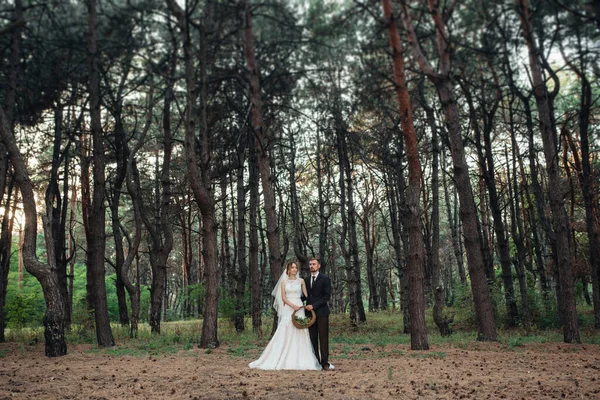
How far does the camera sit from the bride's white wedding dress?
346 inches

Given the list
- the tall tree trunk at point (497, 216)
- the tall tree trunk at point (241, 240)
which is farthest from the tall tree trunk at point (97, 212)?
the tall tree trunk at point (497, 216)

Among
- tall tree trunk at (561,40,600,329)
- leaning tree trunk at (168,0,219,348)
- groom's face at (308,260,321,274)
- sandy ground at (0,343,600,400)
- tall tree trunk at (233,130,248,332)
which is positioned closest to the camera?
sandy ground at (0,343,600,400)

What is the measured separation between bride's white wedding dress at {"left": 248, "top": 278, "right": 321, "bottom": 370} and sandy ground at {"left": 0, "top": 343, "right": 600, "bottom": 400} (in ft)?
1.49

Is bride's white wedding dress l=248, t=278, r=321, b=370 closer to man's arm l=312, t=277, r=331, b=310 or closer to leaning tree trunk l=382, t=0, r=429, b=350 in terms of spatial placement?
man's arm l=312, t=277, r=331, b=310

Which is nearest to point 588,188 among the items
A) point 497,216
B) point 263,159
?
point 497,216

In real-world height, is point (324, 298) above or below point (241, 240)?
below

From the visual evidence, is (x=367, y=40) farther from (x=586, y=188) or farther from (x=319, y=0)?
(x=586, y=188)

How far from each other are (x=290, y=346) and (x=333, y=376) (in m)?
1.45

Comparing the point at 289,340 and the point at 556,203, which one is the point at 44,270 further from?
the point at 556,203

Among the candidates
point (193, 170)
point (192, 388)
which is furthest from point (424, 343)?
point (193, 170)

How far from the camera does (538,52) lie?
453 inches

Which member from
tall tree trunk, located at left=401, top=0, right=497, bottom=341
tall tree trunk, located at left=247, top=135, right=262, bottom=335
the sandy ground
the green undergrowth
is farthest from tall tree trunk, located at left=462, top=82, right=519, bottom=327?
tall tree trunk, located at left=247, top=135, right=262, bottom=335

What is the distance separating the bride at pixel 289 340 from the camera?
8.81 m

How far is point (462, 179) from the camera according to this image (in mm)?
12055
